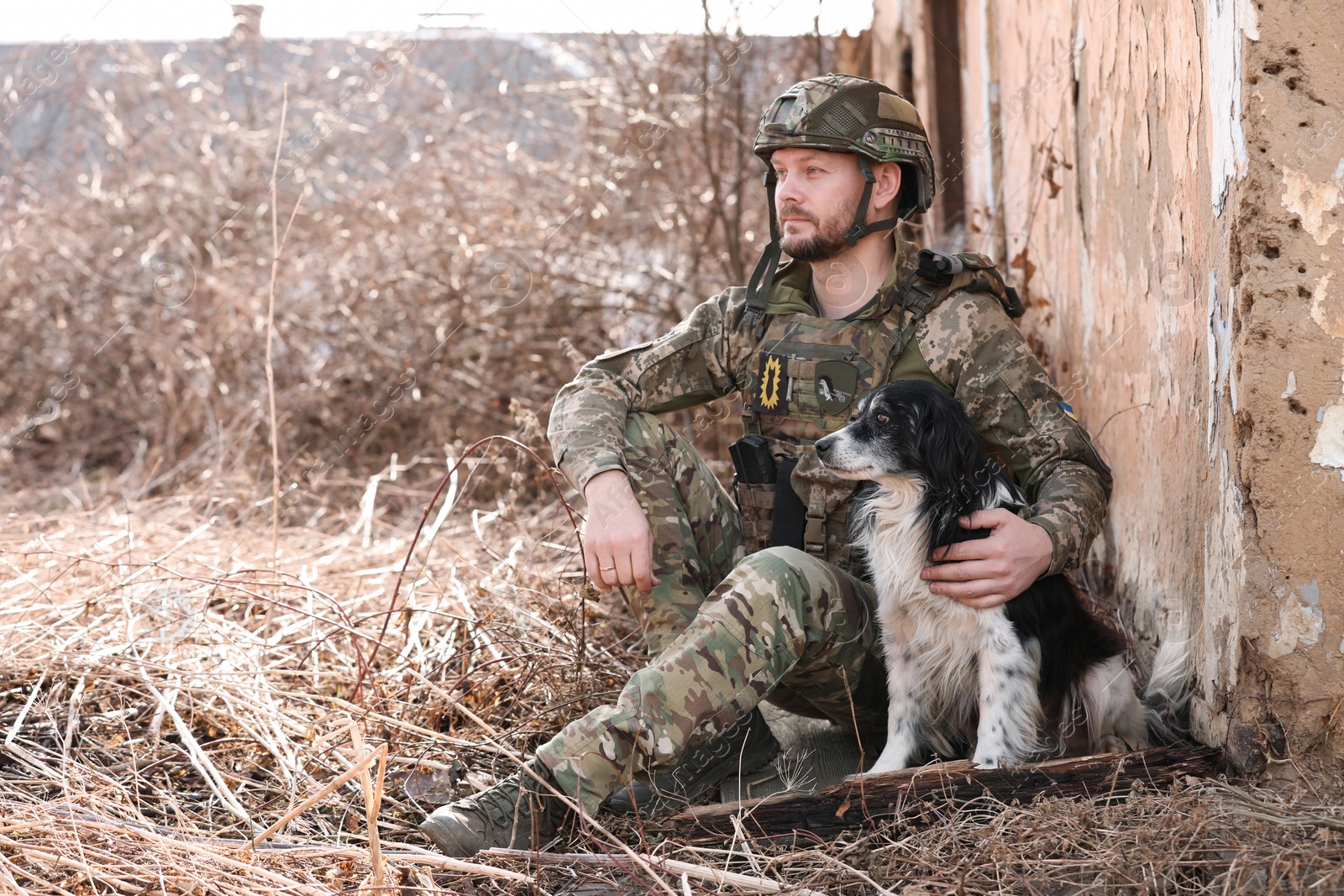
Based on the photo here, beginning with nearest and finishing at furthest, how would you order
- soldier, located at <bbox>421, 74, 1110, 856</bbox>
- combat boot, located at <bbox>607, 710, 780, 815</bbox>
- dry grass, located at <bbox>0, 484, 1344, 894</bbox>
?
dry grass, located at <bbox>0, 484, 1344, 894</bbox>
soldier, located at <bbox>421, 74, 1110, 856</bbox>
combat boot, located at <bbox>607, 710, 780, 815</bbox>

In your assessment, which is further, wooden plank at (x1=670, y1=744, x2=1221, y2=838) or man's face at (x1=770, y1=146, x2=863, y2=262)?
man's face at (x1=770, y1=146, x2=863, y2=262)

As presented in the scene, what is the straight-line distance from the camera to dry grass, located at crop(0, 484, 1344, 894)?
7.07 ft

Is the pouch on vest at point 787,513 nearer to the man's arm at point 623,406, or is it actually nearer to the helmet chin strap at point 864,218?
the man's arm at point 623,406

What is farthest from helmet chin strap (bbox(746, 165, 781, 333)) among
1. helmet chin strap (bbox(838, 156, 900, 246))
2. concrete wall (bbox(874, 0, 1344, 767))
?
concrete wall (bbox(874, 0, 1344, 767))

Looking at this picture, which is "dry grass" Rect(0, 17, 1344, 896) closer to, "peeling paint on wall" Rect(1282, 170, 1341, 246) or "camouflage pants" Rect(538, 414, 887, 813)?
"camouflage pants" Rect(538, 414, 887, 813)

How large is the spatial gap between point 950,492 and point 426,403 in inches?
174

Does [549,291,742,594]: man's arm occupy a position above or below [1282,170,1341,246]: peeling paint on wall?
below

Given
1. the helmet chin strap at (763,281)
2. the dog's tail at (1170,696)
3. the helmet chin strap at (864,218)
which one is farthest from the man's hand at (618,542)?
the dog's tail at (1170,696)

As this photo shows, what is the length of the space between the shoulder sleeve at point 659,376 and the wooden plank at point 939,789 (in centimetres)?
96

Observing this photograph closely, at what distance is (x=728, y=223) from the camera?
641cm

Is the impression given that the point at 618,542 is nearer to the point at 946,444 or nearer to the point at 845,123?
the point at 946,444

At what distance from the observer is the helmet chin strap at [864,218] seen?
2.96 m

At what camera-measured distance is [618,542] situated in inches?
105

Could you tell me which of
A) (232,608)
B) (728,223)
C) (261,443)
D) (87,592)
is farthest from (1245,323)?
(261,443)
